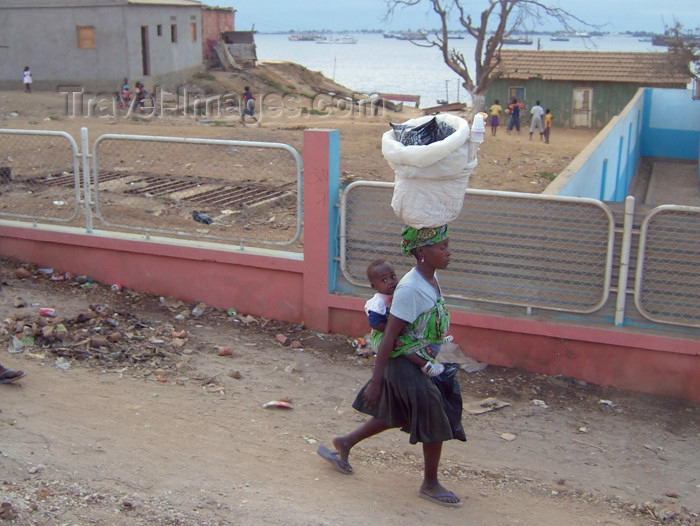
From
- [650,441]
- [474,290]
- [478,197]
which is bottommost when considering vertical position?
[650,441]

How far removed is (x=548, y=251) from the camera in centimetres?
547

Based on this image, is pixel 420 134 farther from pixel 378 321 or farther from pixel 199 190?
pixel 199 190

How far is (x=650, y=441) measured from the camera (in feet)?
15.8

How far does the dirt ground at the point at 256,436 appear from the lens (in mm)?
3631

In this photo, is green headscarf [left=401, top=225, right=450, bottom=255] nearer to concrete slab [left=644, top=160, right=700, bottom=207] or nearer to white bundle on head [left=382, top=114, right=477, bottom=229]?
white bundle on head [left=382, top=114, right=477, bottom=229]

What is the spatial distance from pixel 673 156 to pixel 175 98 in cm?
1931

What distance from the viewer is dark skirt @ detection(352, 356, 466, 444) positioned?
3.63 m

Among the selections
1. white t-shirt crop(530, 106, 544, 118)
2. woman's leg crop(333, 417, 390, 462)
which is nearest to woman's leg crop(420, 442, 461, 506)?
woman's leg crop(333, 417, 390, 462)

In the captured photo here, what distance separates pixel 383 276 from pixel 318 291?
2.51 meters

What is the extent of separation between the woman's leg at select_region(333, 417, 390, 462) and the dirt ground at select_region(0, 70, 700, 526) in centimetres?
15

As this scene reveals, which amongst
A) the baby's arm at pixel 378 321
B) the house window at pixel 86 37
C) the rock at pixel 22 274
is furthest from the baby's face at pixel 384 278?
the house window at pixel 86 37

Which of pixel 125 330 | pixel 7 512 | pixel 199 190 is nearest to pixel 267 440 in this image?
pixel 7 512

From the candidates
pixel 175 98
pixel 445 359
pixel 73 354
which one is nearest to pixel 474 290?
pixel 445 359

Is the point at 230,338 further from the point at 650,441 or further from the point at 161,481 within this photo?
the point at 650,441
